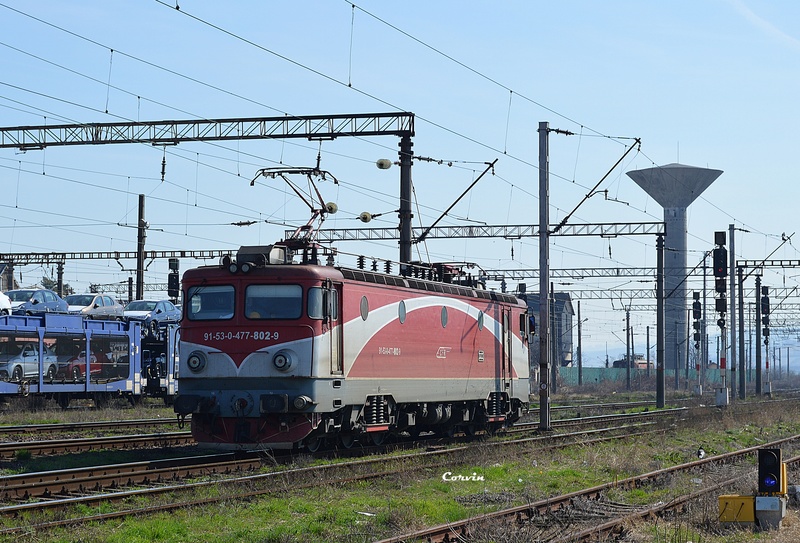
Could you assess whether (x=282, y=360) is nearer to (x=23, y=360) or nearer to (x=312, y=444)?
(x=312, y=444)

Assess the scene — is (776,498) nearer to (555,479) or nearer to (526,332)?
(555,479)

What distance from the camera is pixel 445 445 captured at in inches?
955

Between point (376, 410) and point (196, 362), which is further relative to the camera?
point (376, 410)

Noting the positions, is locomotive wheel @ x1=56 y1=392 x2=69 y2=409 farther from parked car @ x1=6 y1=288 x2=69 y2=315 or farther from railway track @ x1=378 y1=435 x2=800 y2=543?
railway track @ x1=378 y1=435 x2=800 y2=543

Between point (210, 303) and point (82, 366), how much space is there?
19183mm

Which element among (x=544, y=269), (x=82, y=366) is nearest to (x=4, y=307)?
(x=82, y=366)

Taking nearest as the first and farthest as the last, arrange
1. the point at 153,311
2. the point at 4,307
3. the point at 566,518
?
the point at 566,518
the point at 4,307
the point at 153,311

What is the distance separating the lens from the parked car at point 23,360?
111ft

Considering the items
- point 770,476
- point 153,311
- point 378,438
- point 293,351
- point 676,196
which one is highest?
point 676,196

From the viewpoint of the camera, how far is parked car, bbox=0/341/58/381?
33938 mm

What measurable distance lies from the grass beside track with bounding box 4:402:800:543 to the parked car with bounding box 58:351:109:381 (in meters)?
19.5

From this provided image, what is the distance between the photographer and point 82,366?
124 ft

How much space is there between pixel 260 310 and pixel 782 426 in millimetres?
20547

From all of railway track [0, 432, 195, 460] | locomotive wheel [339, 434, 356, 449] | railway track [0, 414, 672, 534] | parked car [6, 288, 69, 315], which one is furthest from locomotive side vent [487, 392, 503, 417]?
parked car [6, 288, 69, 315]
